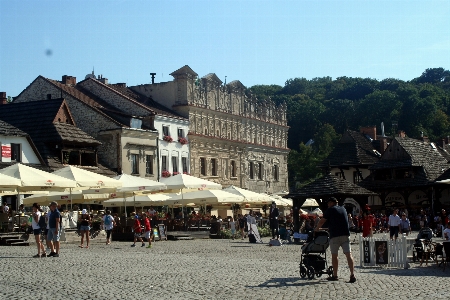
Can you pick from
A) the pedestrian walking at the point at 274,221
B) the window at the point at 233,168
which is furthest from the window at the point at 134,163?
the pedestrian walking at the point at 274,221

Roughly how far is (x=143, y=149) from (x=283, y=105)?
2857 cm

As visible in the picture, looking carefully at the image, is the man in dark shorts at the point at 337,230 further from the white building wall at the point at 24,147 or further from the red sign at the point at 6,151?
the red sign at the point at 6,151

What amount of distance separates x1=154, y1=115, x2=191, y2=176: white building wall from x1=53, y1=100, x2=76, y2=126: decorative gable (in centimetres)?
867

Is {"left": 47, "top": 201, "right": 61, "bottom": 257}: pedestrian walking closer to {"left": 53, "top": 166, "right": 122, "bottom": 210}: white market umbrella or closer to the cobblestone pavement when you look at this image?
the cobblestone pavement

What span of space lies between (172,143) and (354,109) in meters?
73.7

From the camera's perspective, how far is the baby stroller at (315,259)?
17.9 meters

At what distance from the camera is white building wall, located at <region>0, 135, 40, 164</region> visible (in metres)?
51.5

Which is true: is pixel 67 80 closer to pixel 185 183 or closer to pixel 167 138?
pixel 167 138

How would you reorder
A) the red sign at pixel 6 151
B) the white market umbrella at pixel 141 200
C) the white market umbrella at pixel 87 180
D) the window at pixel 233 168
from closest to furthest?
the white market umbrella at pixel 87 180
the white market umbrella at pixel 141 200
the red sign at pixel 6 151
the window at pixel 233 168

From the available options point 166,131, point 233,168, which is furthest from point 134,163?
point 233,168

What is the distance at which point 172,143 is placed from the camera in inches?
2704

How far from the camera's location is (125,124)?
209 feet

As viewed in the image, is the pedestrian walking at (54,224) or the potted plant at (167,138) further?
the potted plant at (167,138)

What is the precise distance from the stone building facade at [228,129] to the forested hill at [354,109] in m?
21.4
